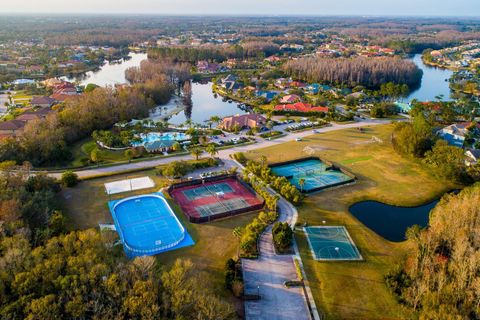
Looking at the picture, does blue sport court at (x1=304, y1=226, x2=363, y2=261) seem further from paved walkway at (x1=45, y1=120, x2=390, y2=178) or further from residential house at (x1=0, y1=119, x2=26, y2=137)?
residential house at (x1=0, y1=119, x2=26, y2=137)

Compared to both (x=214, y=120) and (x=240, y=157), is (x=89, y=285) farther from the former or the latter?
(x=214, y=120)

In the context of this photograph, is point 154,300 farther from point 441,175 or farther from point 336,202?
point 441,175

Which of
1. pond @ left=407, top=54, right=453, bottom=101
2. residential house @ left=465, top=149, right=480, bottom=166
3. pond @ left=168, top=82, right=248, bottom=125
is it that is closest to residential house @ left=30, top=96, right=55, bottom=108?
pond @ left=168, top=82, right=248, bottom=125

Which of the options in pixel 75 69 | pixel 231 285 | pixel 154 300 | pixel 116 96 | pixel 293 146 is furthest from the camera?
pixel 75 69

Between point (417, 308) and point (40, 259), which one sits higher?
Answer: point (40, 259)

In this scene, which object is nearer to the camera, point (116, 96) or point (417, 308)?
point (417, 308)

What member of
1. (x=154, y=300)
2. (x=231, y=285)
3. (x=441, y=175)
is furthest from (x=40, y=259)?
(x=441, y=175)
